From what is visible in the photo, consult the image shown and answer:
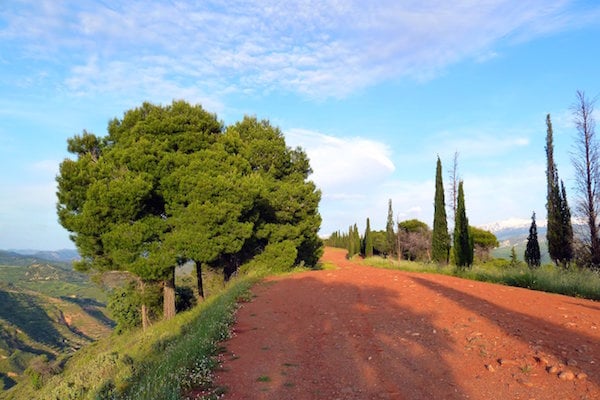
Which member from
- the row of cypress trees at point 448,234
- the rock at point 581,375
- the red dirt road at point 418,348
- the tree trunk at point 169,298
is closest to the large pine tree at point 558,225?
the row of cypress trees at point 448,234

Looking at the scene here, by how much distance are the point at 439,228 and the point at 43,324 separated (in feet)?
314

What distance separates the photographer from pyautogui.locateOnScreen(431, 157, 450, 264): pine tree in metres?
27.0

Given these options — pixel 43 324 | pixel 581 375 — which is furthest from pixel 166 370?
pixel 43 324

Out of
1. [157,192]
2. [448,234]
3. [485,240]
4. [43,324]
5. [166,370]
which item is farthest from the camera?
[43,324]

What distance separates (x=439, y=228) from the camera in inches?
1105

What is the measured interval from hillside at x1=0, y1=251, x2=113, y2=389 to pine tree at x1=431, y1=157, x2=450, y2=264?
4319cm

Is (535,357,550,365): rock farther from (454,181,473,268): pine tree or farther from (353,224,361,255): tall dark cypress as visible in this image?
(353,224,361,255): tall dark cypress

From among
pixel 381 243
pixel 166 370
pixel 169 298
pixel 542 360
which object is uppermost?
pixel 381 243

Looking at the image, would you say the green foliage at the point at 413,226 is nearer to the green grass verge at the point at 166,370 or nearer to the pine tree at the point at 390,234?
the pine tree at the point at 390,234

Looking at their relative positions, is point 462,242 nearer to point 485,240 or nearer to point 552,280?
point 552,280

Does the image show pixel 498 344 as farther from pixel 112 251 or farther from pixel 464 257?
pixel 464 257

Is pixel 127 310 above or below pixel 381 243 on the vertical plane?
below

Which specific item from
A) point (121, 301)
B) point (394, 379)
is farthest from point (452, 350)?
point (121, 301)

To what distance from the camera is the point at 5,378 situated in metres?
54.2
